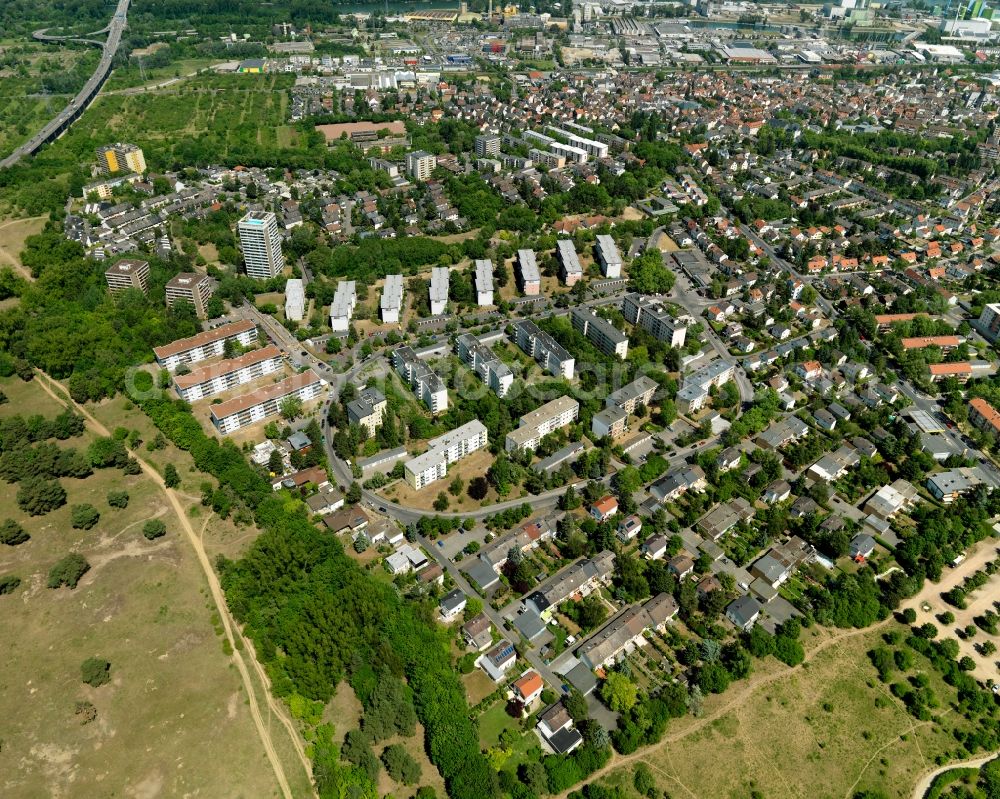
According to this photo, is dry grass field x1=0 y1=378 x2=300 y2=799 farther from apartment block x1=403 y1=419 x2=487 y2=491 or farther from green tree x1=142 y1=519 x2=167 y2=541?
apartment block x1=403 y1=419 x2=487 y2=491

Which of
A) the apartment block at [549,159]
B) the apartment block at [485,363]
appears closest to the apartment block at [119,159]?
the apartment block at [549,159]

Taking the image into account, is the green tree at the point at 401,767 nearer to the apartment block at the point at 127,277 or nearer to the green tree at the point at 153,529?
the green tree at the point at 153,529

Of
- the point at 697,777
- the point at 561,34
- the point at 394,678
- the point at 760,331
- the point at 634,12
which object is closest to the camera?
the point at 697,777

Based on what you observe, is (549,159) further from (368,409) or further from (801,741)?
(801,741)

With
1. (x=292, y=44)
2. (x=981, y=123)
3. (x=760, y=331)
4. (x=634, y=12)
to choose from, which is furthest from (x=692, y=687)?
(x=634, y=12)

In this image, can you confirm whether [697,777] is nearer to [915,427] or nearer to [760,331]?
[915,427]

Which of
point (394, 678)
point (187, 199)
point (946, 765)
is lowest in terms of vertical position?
point (946, 765)
